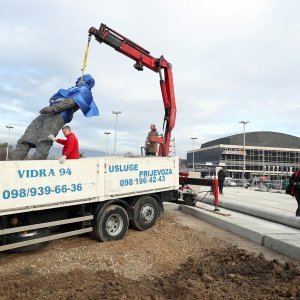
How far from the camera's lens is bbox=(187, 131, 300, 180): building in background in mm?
87562

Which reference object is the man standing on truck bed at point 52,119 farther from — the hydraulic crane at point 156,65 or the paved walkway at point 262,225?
the paved walkway at point 262,225

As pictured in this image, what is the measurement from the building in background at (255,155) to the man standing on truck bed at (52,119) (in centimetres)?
7651

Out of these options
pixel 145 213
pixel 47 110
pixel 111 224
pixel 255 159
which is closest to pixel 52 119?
pixel 47 110

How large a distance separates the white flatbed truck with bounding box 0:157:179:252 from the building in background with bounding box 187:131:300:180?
75.9 metres

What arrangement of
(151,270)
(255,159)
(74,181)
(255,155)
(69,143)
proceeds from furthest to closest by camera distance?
1. (255,155)
2. (255,159)
3. (69,143)
4. (74,181)
5. (151,270)

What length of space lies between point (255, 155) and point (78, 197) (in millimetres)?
86860

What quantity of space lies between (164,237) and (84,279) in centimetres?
320

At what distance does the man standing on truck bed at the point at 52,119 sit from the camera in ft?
27.0

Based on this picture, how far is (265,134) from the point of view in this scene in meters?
99.9

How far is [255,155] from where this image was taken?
9031 centimetres

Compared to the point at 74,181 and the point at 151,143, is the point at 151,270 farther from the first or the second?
the point at 151,143

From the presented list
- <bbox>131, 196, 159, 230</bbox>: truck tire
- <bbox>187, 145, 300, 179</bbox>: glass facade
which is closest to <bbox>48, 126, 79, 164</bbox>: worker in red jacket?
<bbox>131, 196, 159, 230</bbox>: truck tire

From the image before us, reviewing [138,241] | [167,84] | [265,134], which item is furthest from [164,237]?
[265,134]

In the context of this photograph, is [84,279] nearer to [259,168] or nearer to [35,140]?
[35,140]
